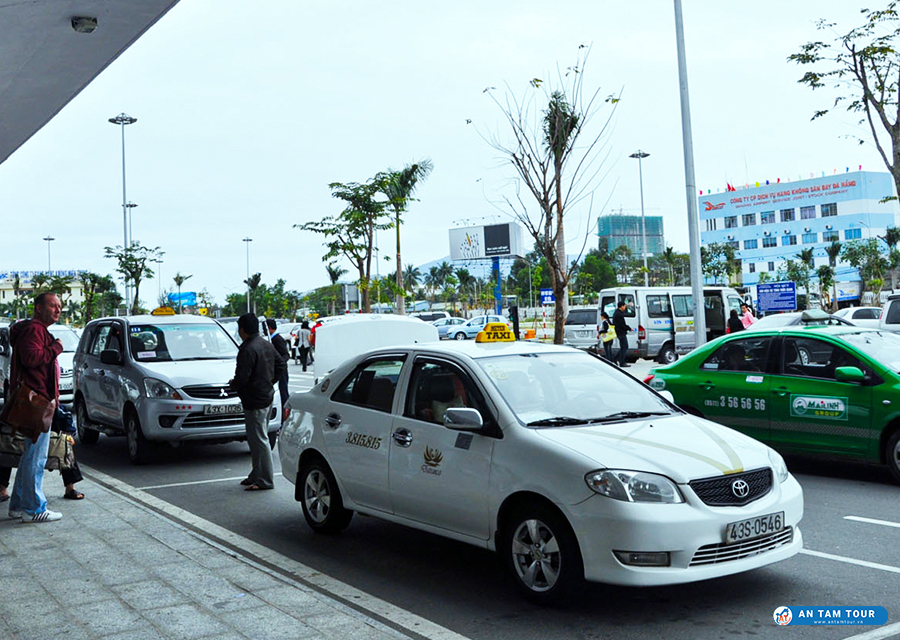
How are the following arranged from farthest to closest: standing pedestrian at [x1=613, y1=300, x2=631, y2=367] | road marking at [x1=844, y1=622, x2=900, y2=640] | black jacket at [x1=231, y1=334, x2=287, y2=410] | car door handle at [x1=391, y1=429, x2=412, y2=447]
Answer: standing pedestrian at [x1=613, y1=300, x2=631, y2=367], black jacket at [x1=231, y1=334, x2=287, y2=410], car door handle at [x1=391, y1=429, x2=412, y2=447], road marking at [x1=844, y1=622, x2=900, y2=640]

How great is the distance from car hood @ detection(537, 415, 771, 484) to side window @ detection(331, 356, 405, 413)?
1500 mm

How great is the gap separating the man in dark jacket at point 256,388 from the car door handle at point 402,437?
3065 mm

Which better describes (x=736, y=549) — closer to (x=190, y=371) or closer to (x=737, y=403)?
(x=737, y=403)

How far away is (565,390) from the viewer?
614 cm

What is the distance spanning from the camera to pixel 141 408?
1083cm

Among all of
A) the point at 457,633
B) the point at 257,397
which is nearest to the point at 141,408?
the point at 257,397

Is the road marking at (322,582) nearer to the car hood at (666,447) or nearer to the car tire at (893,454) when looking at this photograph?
the car hood at (666,447)

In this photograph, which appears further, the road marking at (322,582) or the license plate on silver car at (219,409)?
the license plate on silver car at (219,409)

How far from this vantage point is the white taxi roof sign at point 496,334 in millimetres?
6918

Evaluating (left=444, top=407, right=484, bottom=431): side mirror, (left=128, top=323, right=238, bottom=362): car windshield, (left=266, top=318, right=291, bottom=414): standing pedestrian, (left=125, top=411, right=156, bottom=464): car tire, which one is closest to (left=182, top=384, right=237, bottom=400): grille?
(left=125, top=411, right=156, bottom=464): car tire

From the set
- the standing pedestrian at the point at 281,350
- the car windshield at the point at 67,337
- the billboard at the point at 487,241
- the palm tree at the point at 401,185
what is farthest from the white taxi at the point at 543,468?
the billboard at the point at 487,241

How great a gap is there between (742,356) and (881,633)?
17.4 ft

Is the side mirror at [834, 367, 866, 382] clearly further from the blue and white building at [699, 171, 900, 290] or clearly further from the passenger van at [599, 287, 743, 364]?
the blue and white building at [699, 171, 900, 290]

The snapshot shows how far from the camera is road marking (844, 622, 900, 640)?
458cm
